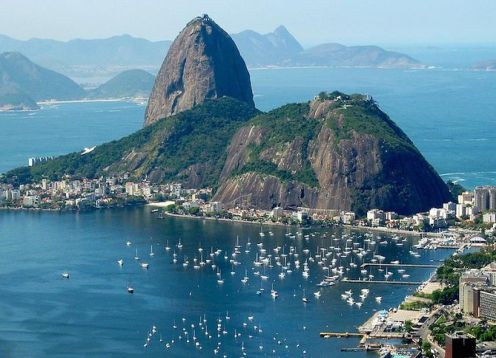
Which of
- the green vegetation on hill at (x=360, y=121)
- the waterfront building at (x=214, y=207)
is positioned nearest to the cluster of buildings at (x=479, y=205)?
the green vegetation on hill at (x=360, y=121)

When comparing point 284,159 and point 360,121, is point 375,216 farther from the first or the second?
point 284,159

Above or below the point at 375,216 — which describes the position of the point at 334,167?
above

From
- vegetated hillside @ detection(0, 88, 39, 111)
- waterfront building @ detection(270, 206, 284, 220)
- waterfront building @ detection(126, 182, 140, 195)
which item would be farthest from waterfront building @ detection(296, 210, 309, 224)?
vegetated hillside @ detection(0, 88, 39, 111)

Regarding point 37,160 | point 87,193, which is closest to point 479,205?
point 87,193

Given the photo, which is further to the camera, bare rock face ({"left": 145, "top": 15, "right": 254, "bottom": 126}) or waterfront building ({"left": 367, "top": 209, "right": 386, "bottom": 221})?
bare rock face ({"left": 145, "top": 15, "right": 254, "bottom": 126})

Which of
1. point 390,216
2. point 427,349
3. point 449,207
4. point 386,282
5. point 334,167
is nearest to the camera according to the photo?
point 427,349

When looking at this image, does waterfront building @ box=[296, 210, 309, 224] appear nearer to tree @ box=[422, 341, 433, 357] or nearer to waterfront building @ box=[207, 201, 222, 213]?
waterfront building @ box=[207, 201, 222, 213]

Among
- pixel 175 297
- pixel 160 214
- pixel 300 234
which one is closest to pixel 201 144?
pixel 160 214
